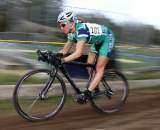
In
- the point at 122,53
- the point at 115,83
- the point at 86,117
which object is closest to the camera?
the point at 86,117

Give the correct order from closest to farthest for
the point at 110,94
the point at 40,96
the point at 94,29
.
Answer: the point at 40,96, the point at 94,29, the point at 110,94

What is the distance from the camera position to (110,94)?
8867 millimetres

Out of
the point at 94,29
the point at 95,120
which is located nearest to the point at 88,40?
the point at 94,29

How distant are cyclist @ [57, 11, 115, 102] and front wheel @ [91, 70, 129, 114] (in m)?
0.34

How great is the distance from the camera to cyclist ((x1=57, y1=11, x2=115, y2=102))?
788cm

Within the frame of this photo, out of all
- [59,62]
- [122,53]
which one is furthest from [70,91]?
[122,53]

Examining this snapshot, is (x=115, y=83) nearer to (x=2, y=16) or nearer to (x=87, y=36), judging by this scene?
(x=87, y=36)

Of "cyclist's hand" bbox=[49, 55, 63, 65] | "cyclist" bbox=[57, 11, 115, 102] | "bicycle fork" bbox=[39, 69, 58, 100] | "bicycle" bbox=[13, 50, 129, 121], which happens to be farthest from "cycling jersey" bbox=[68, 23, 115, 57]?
"bicycle fork" bbox=[39, 69, 58, 100]

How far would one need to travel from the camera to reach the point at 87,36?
8.00m

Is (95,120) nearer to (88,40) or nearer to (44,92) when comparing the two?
(44,92)

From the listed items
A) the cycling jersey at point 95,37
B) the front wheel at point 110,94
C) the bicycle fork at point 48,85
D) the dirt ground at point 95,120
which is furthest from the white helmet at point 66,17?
the dirt ground at point 95,120

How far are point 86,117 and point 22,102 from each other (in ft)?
3.88

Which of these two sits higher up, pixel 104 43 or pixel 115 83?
pixel 104 43

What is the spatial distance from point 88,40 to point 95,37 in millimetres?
201
